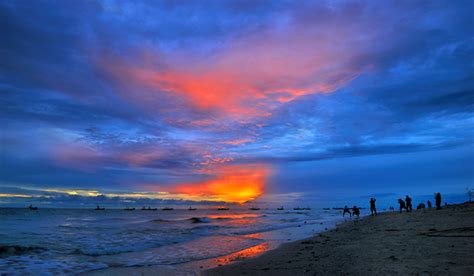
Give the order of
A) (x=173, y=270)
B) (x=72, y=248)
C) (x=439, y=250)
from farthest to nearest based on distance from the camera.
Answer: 1. (x=72, y=248)
2. (x=173, y=270)
3. (x=439, y=250)

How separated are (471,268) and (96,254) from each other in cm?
1683

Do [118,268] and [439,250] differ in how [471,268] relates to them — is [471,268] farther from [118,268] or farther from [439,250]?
[118,268]

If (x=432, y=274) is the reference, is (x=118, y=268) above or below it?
below

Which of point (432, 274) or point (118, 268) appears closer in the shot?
point (432, 274)

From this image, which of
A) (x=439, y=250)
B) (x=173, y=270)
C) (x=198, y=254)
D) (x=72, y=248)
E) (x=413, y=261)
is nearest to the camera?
(x=413, y=261)

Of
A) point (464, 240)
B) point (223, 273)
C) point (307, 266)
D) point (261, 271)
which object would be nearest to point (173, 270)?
point (223, 273)

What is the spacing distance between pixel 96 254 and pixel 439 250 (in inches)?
642

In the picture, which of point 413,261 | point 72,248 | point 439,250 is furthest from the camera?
point 72,248

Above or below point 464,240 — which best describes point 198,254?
below

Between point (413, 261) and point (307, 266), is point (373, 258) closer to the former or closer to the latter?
point (413, 261)

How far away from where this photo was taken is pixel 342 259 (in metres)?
10.8

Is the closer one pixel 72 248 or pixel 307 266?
pixel 307 266

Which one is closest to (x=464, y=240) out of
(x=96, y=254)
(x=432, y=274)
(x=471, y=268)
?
(x=471, y=268)

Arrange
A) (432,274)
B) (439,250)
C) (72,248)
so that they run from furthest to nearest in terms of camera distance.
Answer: (72,248)
(439,250)
(432,274)
